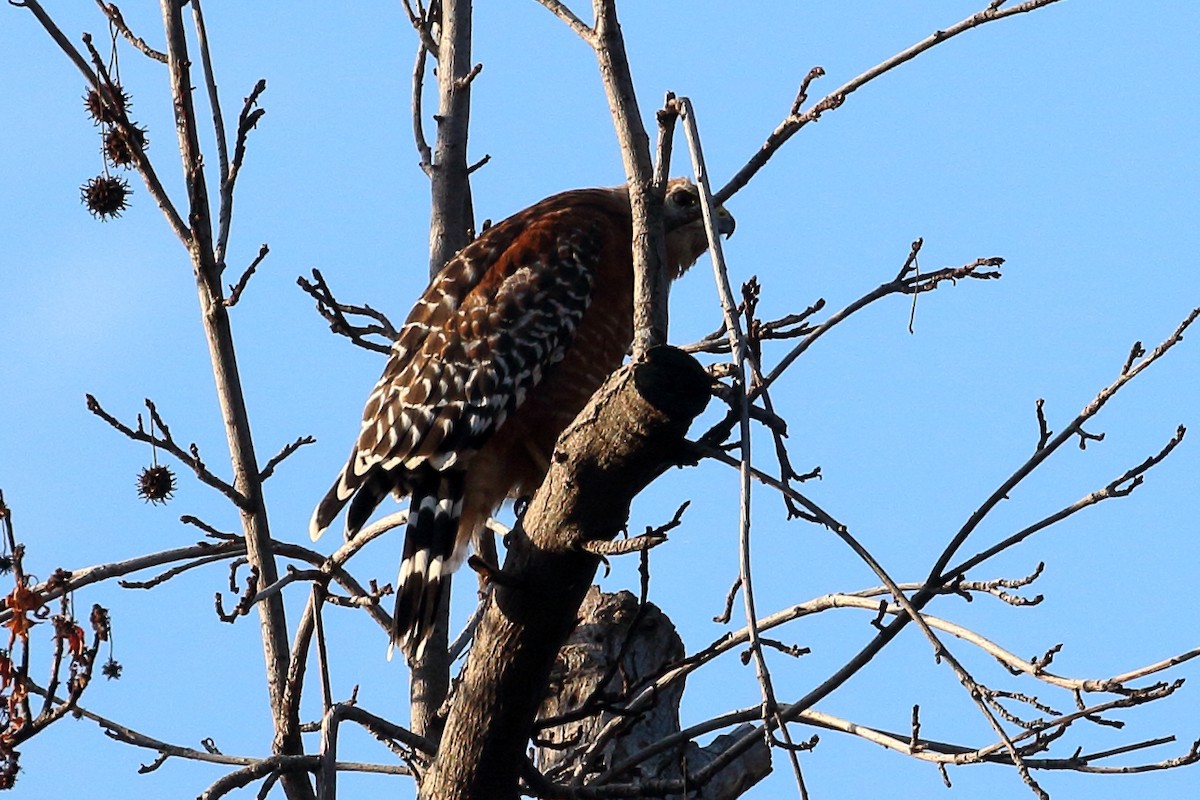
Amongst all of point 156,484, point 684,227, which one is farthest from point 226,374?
point 684,227

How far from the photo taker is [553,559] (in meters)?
3.93

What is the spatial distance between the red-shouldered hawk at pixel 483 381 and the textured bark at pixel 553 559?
1005 millimetres

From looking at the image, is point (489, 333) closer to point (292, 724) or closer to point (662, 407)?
point (292, 724)

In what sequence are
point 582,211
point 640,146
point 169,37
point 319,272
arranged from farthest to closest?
point 582,211 < point 319,272 < point 169,37 < point 640,146

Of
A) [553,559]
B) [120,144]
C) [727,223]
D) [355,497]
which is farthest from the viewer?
[727,223]

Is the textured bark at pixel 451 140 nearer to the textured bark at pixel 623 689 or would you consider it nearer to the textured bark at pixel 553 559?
the textured bark at pixel 623 689

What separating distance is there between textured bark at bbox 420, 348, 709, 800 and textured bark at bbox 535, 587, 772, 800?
998mm

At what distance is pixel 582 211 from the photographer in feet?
21.2

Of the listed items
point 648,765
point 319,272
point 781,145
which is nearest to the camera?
point 781,145

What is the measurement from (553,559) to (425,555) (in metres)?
1.51

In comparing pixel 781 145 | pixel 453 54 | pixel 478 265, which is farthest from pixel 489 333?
pixel 781 145

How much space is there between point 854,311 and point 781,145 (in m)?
0.89

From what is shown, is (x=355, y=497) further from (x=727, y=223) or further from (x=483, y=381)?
(x=727, y=223)

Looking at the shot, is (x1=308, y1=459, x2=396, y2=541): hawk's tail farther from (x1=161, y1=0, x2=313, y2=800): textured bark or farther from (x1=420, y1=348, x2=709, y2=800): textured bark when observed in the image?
(x1=420, y1=348, x2=709, y2=800): textured bark
